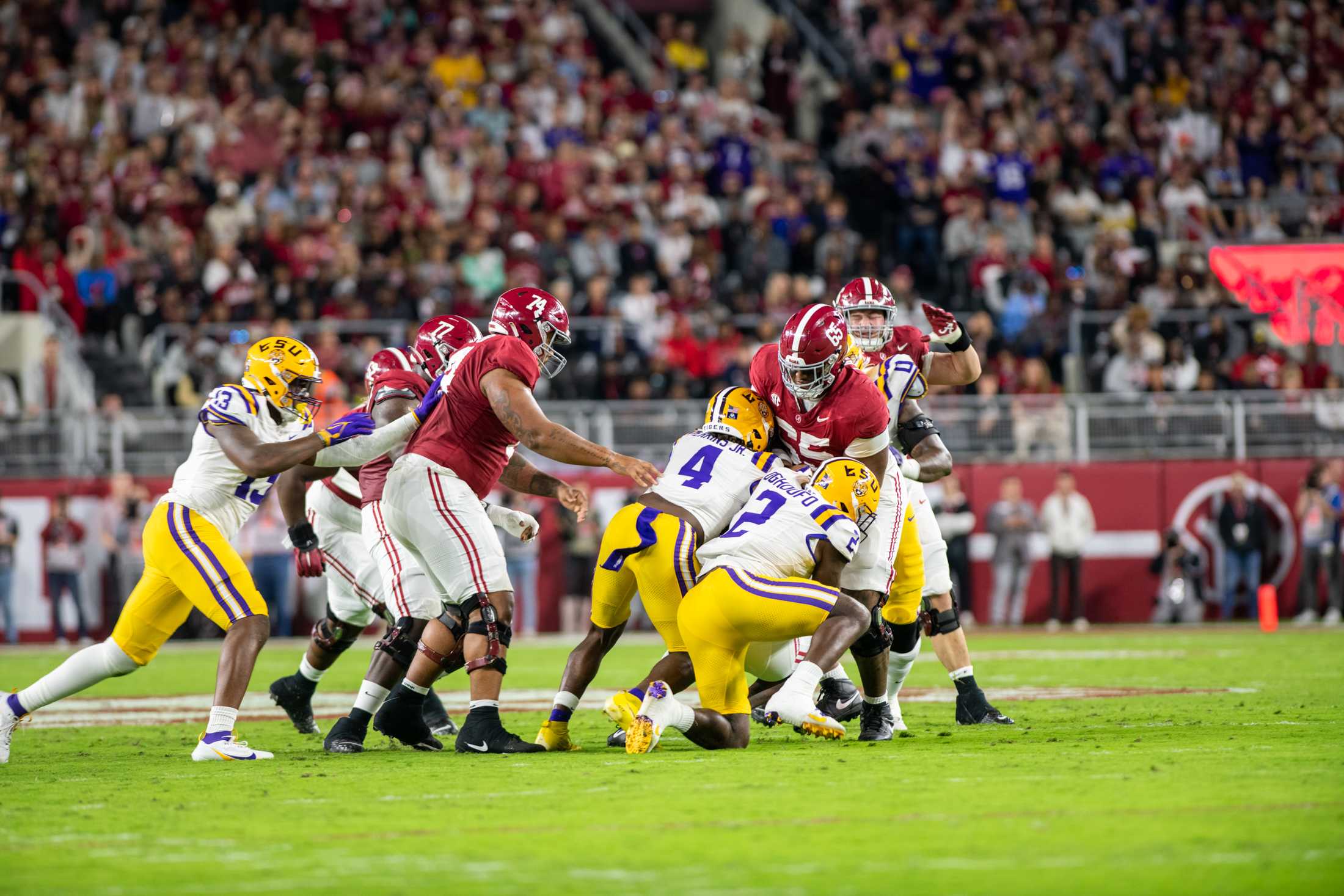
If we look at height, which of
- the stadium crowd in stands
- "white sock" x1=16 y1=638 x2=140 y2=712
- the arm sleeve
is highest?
the stadium crowd in stands

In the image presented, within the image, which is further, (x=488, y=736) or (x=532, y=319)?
(x=532, y=319)

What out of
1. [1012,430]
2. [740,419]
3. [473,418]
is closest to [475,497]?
[473,418]

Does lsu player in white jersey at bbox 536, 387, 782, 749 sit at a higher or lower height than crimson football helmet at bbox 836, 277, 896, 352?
lower

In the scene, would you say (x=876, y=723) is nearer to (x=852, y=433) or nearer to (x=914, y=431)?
(x=852, y=433)

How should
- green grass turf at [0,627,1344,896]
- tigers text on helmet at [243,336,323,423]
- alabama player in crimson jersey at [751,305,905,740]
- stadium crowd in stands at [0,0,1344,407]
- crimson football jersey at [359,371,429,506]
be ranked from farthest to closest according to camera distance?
1. stadium crowd in stands at [0,0,1344,407]
2. crimson football jersey at [359,371,429,506]
3. tigers text on helmet at [243,336,323,423]
4. alabama player in crimson jersey at [751,305,905,740]
5. green grass turf at [0,627,1344,896]

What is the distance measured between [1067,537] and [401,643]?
1219cm

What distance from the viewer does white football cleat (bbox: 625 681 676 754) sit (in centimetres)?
725

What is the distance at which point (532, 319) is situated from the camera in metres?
8.29

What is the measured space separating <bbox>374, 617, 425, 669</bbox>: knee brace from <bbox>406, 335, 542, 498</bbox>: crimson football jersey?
0.72m

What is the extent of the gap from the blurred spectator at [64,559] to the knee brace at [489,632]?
11739mm

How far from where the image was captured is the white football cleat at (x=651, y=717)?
7.25 meters

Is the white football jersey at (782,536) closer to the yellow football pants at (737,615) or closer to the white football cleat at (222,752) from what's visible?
the yellow football pants at (737,615)

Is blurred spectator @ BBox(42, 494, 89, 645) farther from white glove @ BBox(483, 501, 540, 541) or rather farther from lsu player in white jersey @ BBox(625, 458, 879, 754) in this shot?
lsu player in white jersey @ BBox(625, 458, 879, 754)

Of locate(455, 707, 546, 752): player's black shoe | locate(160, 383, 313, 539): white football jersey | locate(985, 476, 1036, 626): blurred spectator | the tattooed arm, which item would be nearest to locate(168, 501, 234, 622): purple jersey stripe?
locate(160, 383, 313, 539): white football jersey
